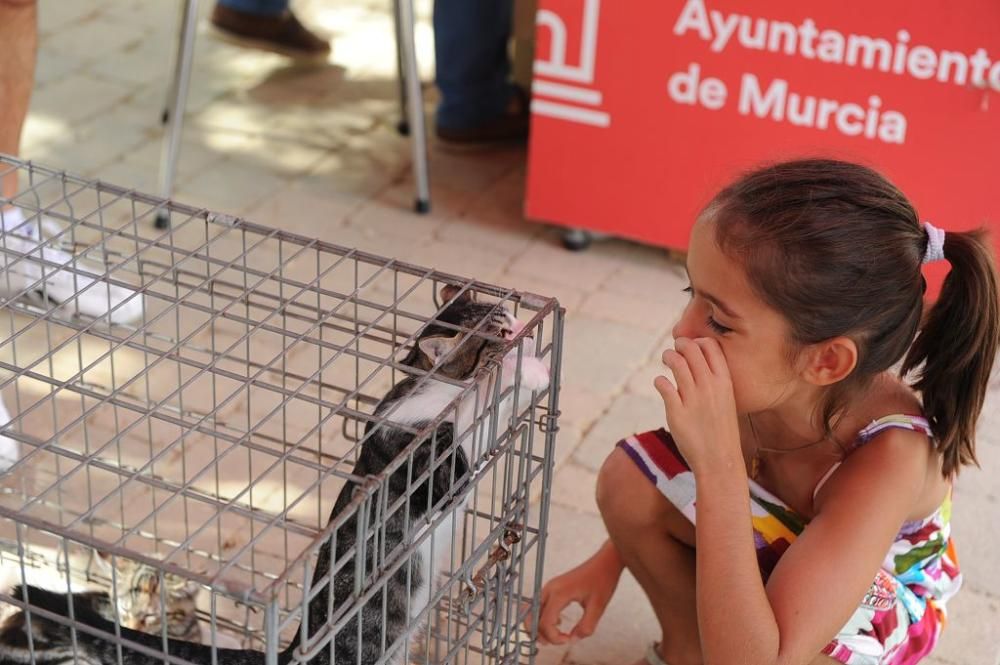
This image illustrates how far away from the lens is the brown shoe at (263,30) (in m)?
3.40

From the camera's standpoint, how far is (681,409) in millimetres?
1338

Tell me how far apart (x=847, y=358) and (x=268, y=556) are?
931mm

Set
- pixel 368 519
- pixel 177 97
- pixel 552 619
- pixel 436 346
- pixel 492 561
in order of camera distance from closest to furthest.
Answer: pixel 368 519 → pixel 436 346 → pixel 492 561 → pixel 552 619 → pixel 177 97

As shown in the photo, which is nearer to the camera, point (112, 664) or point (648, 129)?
point (112, 664)

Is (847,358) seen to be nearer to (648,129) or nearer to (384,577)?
(384,577)

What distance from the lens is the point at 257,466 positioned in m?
2.05

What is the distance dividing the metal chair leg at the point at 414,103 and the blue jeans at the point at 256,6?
63 cm

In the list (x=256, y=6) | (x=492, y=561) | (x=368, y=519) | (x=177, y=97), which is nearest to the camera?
(x=368, y=519)

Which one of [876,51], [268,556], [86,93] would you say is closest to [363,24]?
[86,93]

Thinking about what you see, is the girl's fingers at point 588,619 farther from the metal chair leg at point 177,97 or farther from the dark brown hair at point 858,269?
the metal chair leg at point 177,97

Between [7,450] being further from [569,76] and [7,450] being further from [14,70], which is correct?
[569,76]

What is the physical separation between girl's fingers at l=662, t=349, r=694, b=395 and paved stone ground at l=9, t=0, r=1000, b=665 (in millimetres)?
568

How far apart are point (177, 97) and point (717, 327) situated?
5.62 feet

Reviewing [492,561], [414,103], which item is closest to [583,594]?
[492,561]
